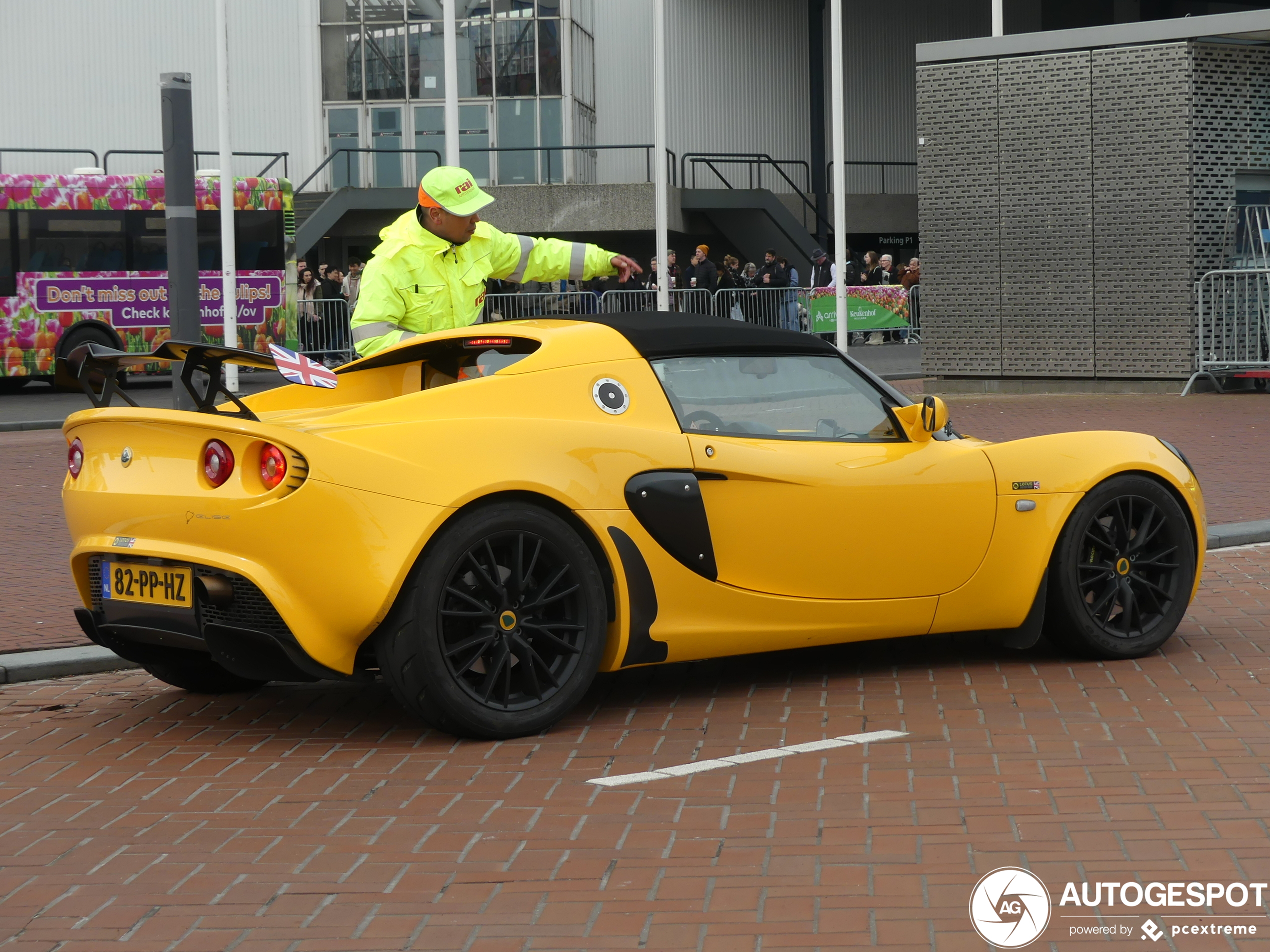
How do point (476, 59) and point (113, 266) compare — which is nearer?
point (113, 266)

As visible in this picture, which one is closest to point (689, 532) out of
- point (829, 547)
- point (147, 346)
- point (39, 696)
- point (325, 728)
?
point (829, 547)

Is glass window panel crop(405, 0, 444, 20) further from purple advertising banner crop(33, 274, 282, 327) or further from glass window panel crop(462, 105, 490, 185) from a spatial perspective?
purple advertising banner crop(33, 274, 282, 327)

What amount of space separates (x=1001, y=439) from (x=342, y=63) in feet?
87.5

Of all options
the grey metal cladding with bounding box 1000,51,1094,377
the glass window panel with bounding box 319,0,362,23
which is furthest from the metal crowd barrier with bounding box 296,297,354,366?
the glass window panel with bounding box 319,0,362,23

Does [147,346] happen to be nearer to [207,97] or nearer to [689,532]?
[207,97]

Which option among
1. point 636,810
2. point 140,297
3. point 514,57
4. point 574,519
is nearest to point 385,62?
point 514,57

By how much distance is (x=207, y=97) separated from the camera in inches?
1480

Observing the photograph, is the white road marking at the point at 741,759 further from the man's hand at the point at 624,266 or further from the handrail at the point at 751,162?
the handrail at the point at 751,162

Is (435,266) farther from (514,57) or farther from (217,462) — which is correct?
(514,57)

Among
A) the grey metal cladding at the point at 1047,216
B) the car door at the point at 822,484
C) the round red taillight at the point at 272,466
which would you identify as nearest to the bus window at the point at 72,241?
the grey metal cladding at the point at 1047,216

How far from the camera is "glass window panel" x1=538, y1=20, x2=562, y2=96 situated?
37.2 metres

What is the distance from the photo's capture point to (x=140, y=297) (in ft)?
83.4

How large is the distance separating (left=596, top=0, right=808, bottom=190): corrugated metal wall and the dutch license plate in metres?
34.3
